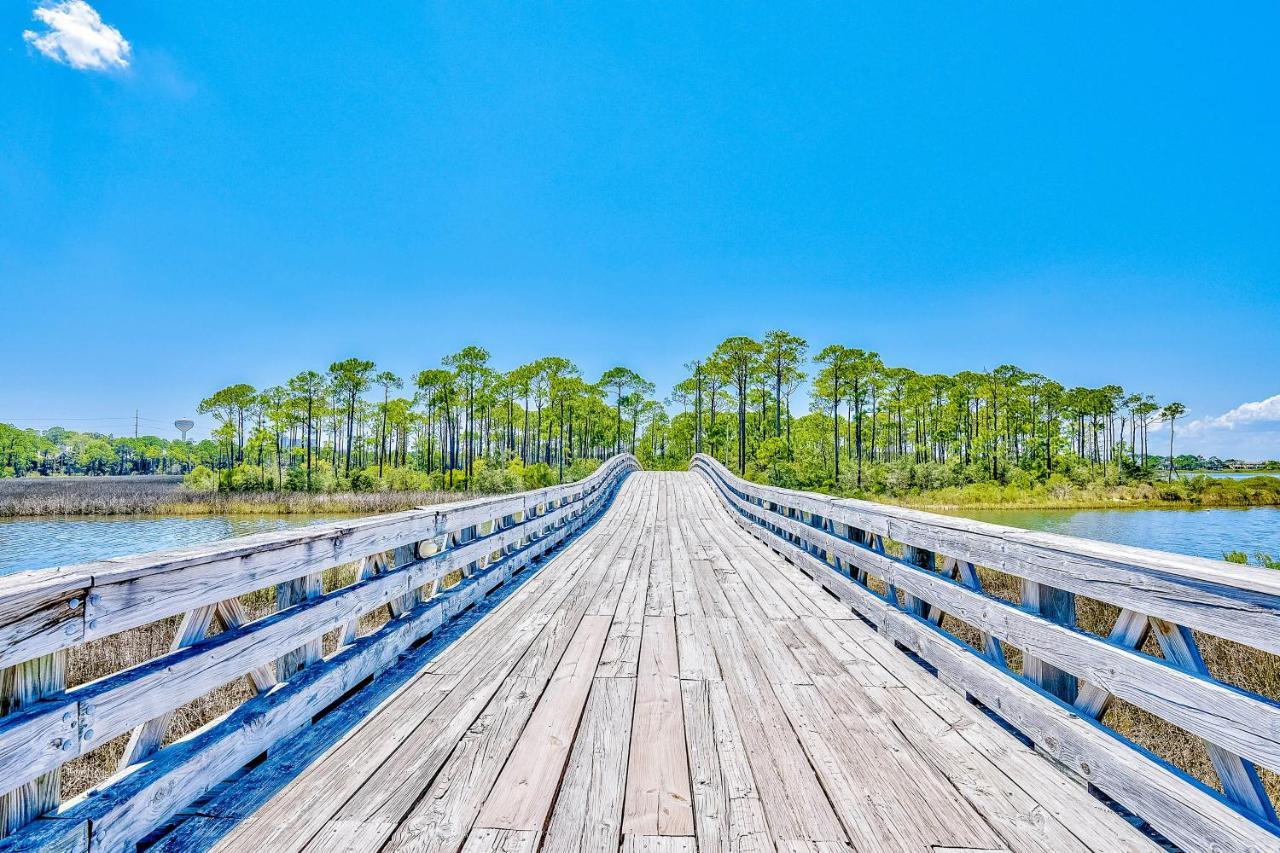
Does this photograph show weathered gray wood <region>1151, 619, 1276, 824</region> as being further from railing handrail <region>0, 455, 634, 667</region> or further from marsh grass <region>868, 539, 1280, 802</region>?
railing handrail <region>0, 455, 634, 667</region>

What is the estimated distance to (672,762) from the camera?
228 centimetres

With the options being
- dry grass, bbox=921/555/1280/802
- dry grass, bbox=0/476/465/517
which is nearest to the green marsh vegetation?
dry grass, bbox=0/476/465/517

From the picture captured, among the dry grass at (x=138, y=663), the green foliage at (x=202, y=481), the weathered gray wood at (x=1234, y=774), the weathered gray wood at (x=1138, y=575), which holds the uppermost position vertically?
the weathered gray wood at (x=1138, y=575)

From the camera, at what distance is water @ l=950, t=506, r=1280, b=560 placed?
17.7 metres

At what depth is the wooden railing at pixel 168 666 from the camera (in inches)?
56.9

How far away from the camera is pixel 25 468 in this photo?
100 metres

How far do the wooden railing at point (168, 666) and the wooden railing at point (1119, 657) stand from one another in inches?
123

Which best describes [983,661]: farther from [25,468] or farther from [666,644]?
[25,468]

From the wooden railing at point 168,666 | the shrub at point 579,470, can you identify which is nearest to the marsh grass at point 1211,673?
the wooden railing at point 168,666

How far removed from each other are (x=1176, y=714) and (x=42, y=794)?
333 centimetres

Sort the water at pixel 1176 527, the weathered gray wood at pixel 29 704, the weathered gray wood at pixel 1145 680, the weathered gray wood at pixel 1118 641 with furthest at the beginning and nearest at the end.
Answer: the water at pixel 1176 527, the weathered gray wood at pixel 1118 641, the weathered gray wood at pixel 1145 680, the weathered gray wood at pixel 29 704

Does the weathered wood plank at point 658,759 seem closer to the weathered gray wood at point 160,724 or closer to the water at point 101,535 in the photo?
the weathered gray wood at point 160,724

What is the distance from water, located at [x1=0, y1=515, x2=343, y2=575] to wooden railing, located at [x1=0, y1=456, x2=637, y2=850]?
14.1 meters

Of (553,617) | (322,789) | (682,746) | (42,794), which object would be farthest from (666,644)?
(42,794)
